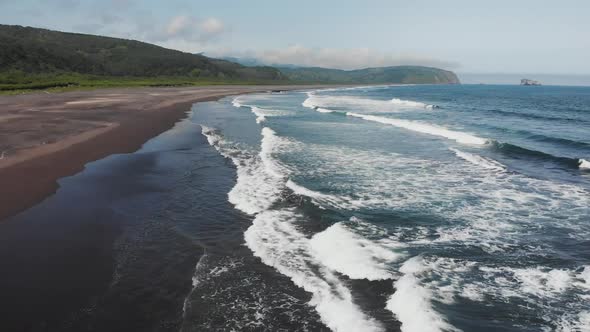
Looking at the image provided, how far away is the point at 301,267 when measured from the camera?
342 inches

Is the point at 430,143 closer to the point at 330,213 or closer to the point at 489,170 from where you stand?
the point at 489,170

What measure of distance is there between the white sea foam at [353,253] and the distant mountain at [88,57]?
4437 inches

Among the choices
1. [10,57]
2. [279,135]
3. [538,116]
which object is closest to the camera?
[279,135]

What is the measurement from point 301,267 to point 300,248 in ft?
3.32

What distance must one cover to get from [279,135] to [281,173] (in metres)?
11.6

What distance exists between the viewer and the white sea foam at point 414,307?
6.71 meters

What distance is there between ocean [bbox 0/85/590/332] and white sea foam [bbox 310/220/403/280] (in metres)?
0.05

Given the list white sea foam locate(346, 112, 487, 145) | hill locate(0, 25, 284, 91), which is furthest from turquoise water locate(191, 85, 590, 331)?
hill locate(0, 25, 284, 91)

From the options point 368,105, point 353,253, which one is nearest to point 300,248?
point 353,253

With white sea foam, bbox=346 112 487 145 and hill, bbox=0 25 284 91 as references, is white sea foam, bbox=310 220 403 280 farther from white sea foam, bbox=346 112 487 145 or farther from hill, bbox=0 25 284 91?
hill, bbox=0 25 284 91

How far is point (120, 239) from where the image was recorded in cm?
980

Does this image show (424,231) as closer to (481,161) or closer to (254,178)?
(254,178)

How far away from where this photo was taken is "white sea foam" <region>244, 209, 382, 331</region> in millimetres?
6754

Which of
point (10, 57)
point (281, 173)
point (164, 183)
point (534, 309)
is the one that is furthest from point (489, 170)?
point (10, 57)
